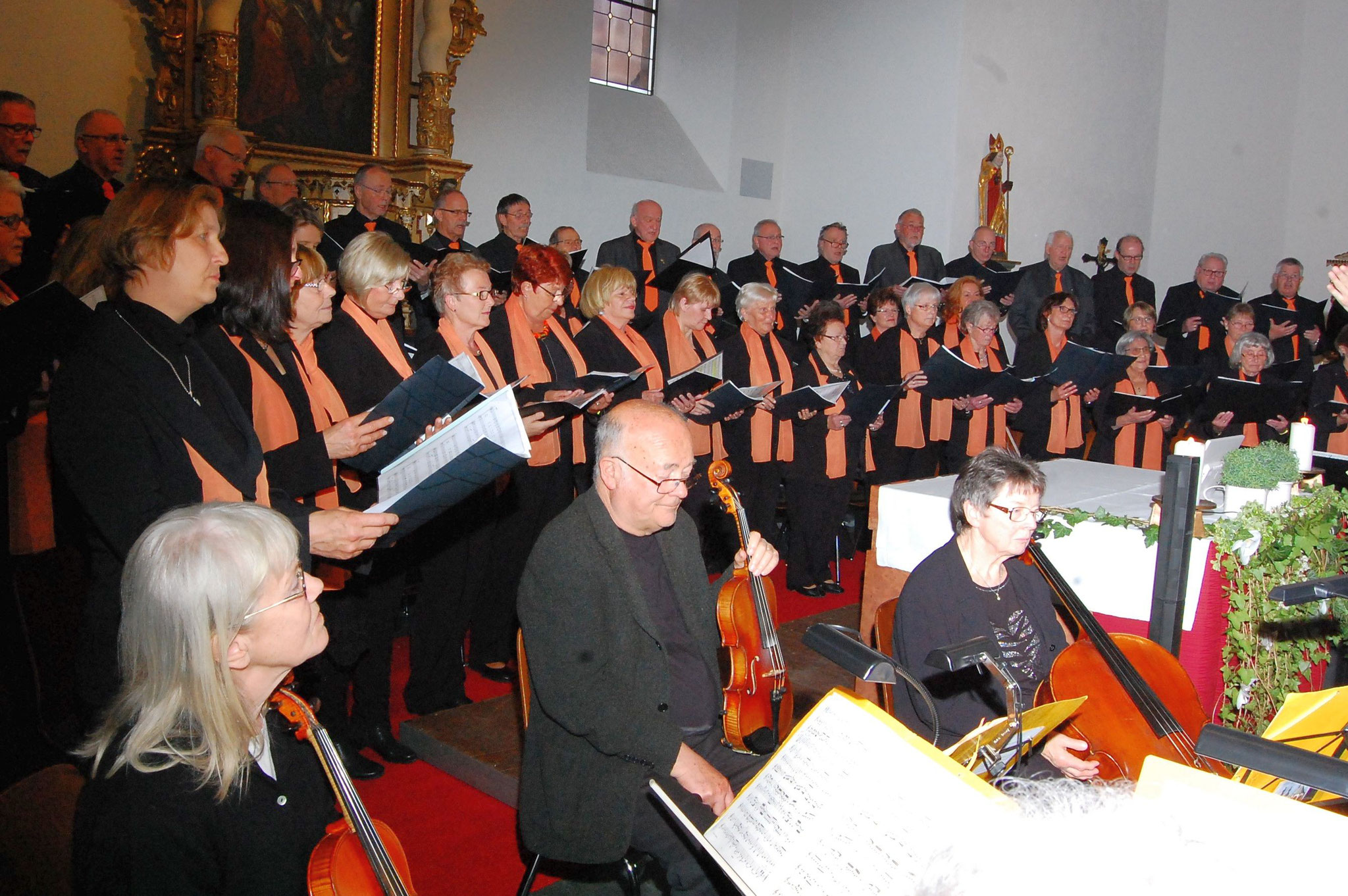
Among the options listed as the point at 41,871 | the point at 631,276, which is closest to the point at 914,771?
the point at 41,871

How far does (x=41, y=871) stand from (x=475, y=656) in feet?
9.86

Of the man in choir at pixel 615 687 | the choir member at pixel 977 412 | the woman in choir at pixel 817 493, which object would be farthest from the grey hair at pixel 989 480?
the choir member at pixel 977 412

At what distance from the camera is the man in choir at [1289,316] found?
974cm

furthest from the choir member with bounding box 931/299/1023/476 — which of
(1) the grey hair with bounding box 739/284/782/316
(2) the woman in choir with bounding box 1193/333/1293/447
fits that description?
(1) the grey hair with bounding box 739/284/782/316

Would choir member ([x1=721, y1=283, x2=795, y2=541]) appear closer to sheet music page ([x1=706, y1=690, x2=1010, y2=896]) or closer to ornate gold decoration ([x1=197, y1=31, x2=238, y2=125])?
ornate gold decoration ([x1=197, y1=31, x2=238, y2=125])

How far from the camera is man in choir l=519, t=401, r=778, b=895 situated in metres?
2.26

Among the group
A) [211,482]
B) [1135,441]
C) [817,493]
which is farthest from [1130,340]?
[211,482]

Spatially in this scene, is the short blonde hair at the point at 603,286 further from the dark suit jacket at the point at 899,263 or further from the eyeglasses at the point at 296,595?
the dark suit jacket at the point at 899,263

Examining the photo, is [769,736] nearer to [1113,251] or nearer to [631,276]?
[631,276]

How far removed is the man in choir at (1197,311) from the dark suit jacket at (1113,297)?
0.94 feet

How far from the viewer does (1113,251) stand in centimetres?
1232

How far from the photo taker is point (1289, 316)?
33.1ft

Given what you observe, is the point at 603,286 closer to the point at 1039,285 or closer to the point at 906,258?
the point at 906,258

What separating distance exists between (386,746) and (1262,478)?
3125mm
